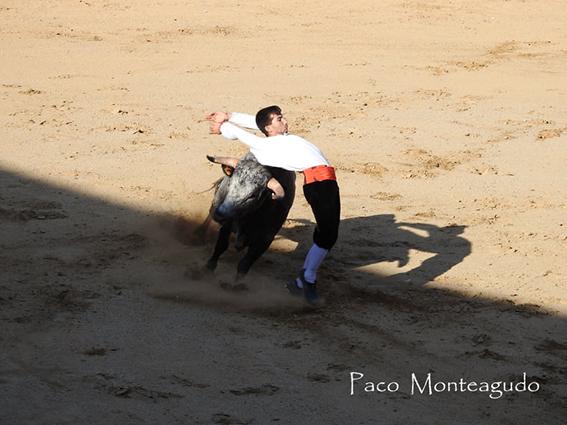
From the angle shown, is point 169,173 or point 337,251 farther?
point 169,173

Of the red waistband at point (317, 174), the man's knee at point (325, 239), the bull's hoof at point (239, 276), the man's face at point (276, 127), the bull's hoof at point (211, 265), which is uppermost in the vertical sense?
the man's face at point (276, 127)

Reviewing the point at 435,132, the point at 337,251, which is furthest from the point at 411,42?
the point at 337,251

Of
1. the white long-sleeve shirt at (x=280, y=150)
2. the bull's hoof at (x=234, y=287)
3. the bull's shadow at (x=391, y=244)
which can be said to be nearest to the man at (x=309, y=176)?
the white long-sleeve shirt at (x=280, y=150)

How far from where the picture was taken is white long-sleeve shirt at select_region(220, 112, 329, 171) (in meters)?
7.72

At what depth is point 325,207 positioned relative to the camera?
7.69 m

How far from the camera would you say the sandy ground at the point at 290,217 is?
6652 millimetres

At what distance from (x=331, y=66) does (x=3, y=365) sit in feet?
26.3

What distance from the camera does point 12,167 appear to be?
34.1 feet

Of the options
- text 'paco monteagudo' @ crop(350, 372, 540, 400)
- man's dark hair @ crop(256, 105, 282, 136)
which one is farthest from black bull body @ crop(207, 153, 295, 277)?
text 'paco monteagudo' @ crop(350, 372, 540, 400)

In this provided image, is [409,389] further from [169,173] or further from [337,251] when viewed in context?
[169,173]

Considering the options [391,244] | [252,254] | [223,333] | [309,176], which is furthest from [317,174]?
[391,244]

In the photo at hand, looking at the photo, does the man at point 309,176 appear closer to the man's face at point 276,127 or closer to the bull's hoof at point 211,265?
the man's face at point 276,127

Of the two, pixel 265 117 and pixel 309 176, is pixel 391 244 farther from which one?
pixel 265 117

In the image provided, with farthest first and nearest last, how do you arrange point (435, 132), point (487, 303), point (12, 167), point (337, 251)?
point (435, 132), point (12, 167), point (337, 251), point (487, 303)
